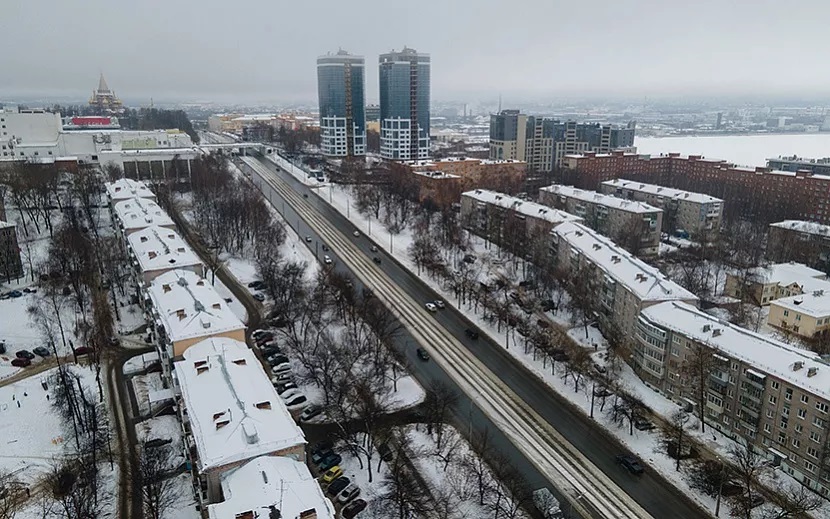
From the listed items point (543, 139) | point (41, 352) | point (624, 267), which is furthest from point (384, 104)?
point (41, 352)

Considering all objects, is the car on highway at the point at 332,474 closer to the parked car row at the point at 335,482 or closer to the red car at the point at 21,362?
the parked car row at the point at 335,482

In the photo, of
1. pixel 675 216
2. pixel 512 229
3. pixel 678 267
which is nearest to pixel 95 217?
pixel 512 229

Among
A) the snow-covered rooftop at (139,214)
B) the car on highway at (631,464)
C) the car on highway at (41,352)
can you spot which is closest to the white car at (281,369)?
the car on highway at (41,352)

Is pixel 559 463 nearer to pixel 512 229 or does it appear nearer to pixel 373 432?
pixel 373 432

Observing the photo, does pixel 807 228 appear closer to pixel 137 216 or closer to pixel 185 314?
pixel 185 314

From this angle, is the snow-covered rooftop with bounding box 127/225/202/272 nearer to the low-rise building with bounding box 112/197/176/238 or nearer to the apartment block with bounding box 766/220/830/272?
the low-rise building with bounding box 112/197/176/238
